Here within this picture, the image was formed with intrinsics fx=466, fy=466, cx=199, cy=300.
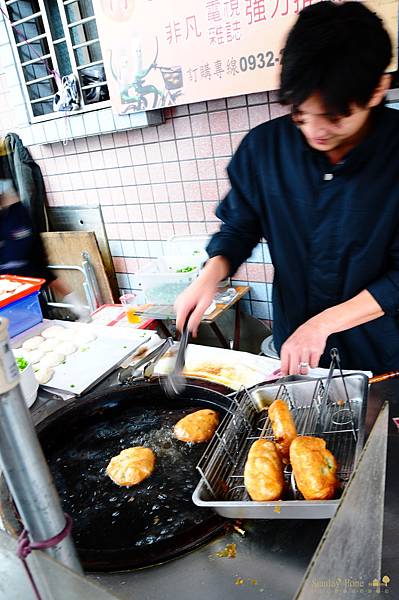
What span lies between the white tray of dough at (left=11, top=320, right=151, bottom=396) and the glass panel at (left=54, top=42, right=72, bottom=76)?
8.73 feet

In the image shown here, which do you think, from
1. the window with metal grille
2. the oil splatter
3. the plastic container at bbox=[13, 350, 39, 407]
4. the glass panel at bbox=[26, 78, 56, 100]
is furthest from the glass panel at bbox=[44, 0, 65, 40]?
the oil splatter

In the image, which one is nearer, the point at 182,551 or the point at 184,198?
the point at 182,551

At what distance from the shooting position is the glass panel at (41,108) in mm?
4484

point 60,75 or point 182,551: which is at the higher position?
point 60,75

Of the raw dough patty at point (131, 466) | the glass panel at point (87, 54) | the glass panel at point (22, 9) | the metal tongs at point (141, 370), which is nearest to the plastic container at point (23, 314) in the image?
the metal tongs at point (141, 370)

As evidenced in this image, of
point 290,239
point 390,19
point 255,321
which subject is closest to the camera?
point 290,239

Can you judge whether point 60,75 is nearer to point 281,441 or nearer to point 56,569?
point 281,441

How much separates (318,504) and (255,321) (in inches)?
116

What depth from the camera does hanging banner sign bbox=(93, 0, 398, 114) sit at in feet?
9.28

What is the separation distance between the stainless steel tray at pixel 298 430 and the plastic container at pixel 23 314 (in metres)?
1.70

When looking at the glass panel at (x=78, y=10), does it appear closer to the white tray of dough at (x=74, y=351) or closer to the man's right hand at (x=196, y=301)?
the white tray of dough at (x=74, y=351)

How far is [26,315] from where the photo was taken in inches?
109

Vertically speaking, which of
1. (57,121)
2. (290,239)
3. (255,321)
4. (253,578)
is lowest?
(255,321)

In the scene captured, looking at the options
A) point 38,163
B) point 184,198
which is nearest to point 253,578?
point 184,198
